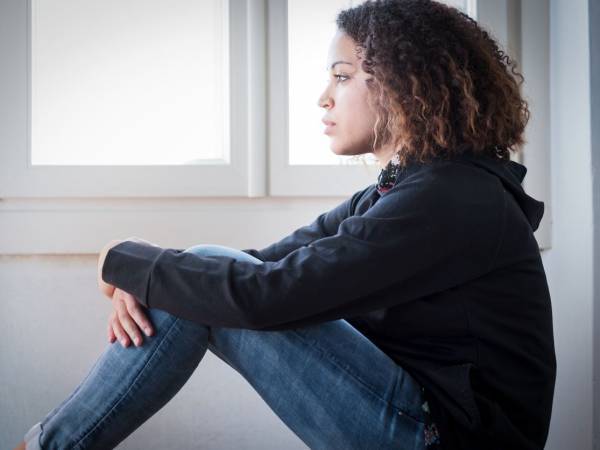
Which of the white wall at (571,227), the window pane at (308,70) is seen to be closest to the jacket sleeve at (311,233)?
the window pane at (308,70)

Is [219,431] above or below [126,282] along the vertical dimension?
below

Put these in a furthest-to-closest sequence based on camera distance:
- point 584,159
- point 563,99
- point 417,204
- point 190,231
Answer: point 190,231, point 563,99, point 584,159, point 417,204

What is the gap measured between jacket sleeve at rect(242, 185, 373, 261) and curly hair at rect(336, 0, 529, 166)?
0.23m

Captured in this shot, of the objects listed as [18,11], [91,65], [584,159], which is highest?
[18,11]

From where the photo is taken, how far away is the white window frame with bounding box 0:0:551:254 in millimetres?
1320

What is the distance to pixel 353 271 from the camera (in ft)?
2.42

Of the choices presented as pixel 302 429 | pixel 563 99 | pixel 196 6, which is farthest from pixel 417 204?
pixel 196 6

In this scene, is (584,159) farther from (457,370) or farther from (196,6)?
(196,6)

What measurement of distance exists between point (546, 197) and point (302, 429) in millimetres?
831

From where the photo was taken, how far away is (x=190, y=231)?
1.34m

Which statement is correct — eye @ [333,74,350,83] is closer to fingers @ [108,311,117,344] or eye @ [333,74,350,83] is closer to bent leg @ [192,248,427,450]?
bent leg @ [192,248,427,450]

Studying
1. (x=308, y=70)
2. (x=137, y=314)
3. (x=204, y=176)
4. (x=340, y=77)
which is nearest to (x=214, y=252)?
(x=137, y=314)

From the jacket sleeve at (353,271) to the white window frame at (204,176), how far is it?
57cm

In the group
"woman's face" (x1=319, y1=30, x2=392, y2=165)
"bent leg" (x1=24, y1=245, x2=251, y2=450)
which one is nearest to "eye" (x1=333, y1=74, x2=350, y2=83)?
"woman's face" (x1=319, y1=30, x2=392, y2=165)
